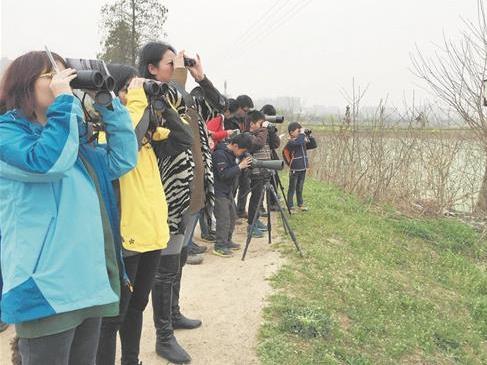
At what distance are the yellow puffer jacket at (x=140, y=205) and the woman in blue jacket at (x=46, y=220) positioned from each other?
0.36m

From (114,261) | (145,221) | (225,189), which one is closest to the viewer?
(114,261)

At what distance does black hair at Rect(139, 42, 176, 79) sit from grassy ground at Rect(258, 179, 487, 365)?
1873 mm

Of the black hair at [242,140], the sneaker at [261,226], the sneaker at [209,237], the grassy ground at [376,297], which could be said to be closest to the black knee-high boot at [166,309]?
the grassy ground at [376,297]

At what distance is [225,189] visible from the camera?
477 cm

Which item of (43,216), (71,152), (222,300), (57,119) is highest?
(57,119)

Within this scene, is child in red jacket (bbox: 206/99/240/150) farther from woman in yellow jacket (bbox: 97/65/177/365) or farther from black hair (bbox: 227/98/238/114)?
woman in yellow jacket (bbox: 97/65/177/365)

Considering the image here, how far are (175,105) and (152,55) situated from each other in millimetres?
301

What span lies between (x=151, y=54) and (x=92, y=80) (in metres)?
0.86

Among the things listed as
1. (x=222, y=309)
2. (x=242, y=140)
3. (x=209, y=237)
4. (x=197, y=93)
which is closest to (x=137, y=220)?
(x=197, y=93)

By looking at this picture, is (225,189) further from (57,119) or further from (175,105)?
(57,119)

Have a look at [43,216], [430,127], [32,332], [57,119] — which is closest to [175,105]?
[57,119]

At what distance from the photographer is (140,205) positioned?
1.96m

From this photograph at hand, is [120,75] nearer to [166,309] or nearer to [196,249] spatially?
[166,309]

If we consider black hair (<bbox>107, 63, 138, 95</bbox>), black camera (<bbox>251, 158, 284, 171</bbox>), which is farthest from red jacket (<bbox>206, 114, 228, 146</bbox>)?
black hair (<bbox>107, 63, 138, 95</bbox>)
